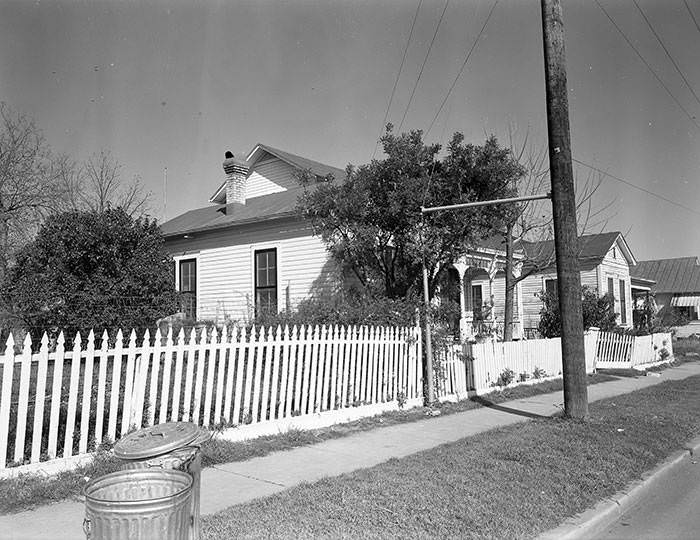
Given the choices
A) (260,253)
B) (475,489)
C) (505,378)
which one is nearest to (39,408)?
(475,489)

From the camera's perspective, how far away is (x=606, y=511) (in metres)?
5.41

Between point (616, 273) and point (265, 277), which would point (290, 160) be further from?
point (616, 273)

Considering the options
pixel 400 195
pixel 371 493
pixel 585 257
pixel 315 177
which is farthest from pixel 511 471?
pixel 585 257

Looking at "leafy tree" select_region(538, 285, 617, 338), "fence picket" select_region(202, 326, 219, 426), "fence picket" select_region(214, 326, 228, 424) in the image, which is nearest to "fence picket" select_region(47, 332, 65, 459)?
"fence picket" select_region(202, 326, 219, 426)

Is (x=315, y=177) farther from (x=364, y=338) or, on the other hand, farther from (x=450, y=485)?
(x=450, y=485)

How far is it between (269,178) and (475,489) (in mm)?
17401

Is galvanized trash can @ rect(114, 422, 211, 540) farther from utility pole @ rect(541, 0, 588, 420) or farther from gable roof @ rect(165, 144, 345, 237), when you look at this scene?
gable roof @ rect(165, 144, 345, 237)

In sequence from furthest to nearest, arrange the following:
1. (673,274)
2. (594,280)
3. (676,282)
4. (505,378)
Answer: (673,274) < (676,282) < (594,280) < (505,378)

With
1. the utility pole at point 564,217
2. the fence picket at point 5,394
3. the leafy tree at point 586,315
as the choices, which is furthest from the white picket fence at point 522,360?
the fence picket at point 5,394

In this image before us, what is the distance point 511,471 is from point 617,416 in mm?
4604

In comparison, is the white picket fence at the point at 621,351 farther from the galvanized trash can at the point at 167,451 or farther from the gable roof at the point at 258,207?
the galvanized trash can at the point at 167,451

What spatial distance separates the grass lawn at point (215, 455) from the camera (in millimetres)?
5305

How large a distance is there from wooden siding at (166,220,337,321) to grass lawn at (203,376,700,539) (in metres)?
9.29

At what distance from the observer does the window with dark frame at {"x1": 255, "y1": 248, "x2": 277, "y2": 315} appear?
1867cm
